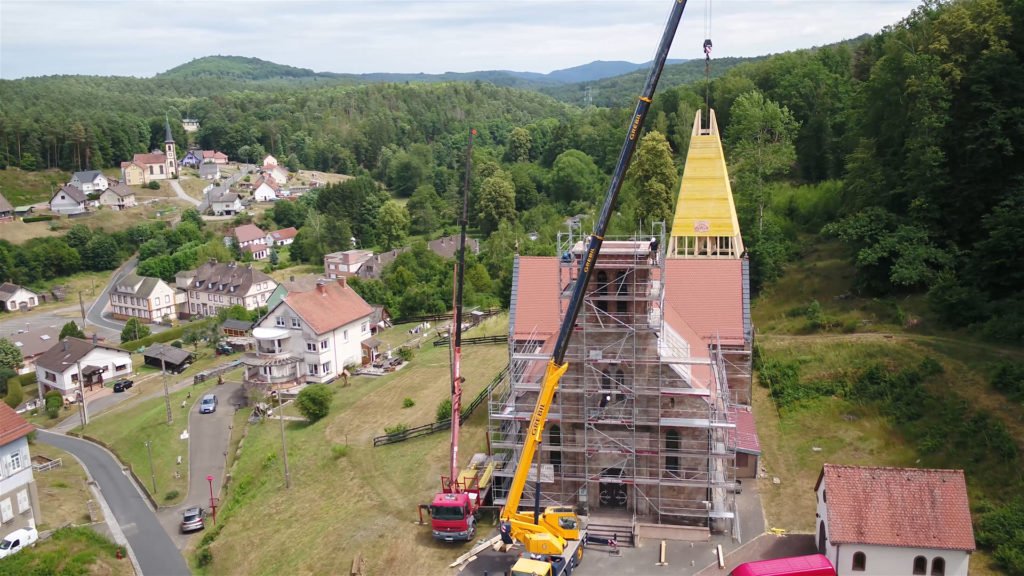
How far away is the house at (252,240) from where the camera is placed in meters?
106

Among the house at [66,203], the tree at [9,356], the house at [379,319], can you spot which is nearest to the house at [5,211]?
the house at [66,203]

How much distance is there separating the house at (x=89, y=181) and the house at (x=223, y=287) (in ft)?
168

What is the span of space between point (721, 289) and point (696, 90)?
7010cm

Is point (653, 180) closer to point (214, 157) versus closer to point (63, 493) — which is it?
point (63, 493)

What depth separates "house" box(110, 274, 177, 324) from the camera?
83.8m

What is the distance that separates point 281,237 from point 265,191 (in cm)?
2633

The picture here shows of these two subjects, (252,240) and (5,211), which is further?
(5,211)

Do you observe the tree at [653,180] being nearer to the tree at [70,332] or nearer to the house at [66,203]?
the tree at [70,332]

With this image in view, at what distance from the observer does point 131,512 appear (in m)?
37.8

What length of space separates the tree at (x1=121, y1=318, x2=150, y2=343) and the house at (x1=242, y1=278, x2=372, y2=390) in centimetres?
3017

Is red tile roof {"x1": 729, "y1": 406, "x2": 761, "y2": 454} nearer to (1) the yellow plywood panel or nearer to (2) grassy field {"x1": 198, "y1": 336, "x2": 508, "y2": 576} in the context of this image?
(1) the yellow plywood panel

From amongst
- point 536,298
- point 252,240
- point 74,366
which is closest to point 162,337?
point 74,366

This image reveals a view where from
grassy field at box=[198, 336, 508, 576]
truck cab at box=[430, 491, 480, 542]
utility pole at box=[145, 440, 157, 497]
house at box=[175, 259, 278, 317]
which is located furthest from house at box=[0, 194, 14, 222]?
truck cab at box=[430, 491, 480, 542]

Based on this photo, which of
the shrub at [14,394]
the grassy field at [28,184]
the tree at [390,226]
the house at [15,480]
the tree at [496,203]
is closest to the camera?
the house at [15,480]
